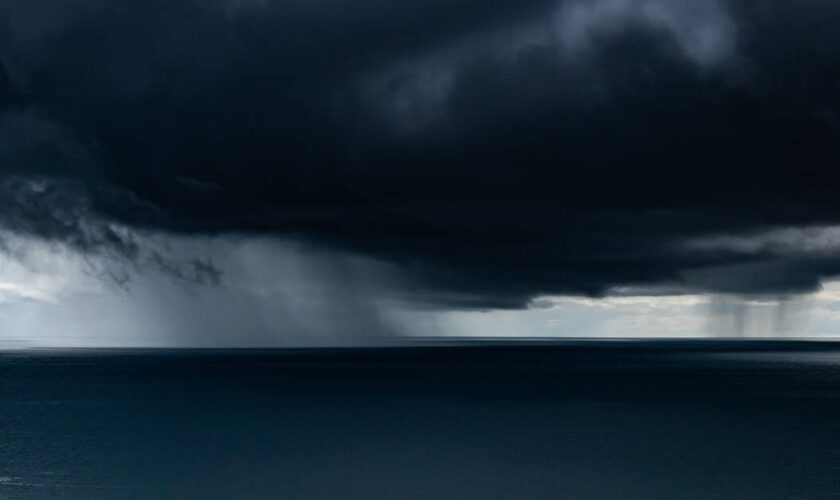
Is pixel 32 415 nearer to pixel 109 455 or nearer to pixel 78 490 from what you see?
pixel 109 455

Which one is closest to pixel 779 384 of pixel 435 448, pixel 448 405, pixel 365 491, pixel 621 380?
pixel 621 380

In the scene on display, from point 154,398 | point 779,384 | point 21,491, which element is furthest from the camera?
point 779,384

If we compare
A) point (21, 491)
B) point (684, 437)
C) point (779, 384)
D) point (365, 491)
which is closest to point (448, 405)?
point (684, 437)

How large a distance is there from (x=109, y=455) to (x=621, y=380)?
343 ft

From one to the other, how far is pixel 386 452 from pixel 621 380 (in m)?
94.1

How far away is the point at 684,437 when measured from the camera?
64.5m

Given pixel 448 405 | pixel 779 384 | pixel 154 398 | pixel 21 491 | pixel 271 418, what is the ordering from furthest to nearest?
pixel 779 384, pixel 154 398, pixel 448 405, pixel 271 418, pixel 21 491

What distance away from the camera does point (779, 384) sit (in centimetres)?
A: 13075

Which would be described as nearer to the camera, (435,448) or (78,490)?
(78,490)

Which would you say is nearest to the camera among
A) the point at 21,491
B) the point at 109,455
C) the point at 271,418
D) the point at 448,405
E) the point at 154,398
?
the point at 21,491

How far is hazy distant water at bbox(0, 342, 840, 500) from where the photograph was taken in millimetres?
44062

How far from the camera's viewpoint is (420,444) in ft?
196

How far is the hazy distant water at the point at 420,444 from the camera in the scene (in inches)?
1735

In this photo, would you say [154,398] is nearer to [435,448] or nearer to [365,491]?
[435,448]
